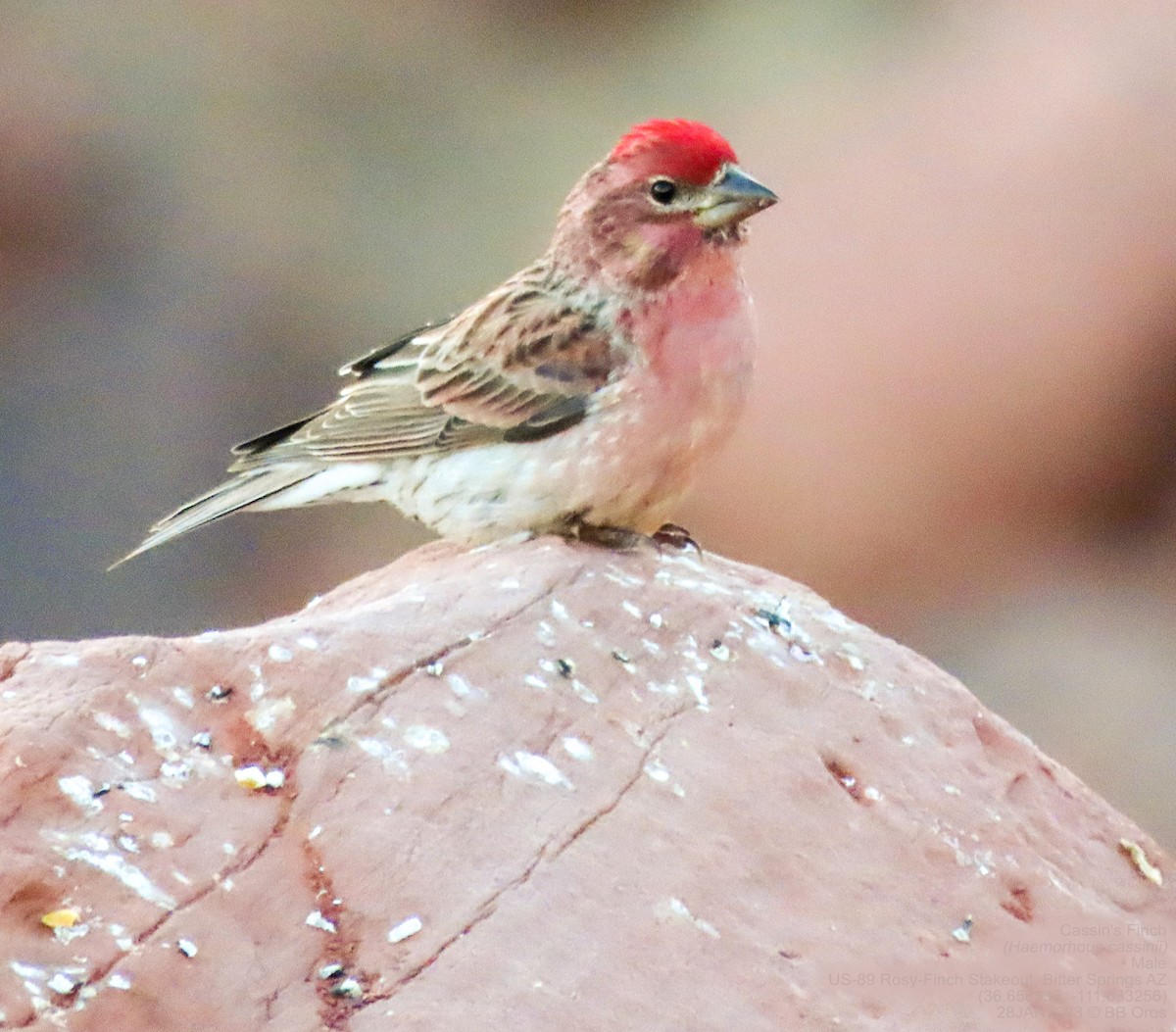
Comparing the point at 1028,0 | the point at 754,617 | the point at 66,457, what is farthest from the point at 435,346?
the point at 1028,0

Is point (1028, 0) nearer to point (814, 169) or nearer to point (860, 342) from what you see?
point (814, 169)

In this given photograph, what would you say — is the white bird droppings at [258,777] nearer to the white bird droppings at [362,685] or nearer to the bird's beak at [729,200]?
the white bird droppings at [362,685]

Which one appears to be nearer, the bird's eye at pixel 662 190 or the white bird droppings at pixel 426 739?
the white bird droppings at pixel 426 739

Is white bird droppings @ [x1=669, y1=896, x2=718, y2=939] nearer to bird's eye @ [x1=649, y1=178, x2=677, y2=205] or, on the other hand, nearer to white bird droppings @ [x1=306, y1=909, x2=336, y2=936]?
white bird droppings @ [x1=306, y1=909, x2=336, y2=936]

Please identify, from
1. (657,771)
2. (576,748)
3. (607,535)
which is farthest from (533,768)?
(607,535)

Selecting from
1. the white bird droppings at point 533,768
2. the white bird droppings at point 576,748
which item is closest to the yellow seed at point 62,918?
the white bird droppings at point 533,768

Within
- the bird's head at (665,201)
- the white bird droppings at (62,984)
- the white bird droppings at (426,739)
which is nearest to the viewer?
the white bird droppings at (62,984)

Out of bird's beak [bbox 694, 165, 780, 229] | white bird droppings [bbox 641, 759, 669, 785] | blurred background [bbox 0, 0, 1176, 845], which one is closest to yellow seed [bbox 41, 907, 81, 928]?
white bird droppings [bbox 641, 759, 669, 785]
